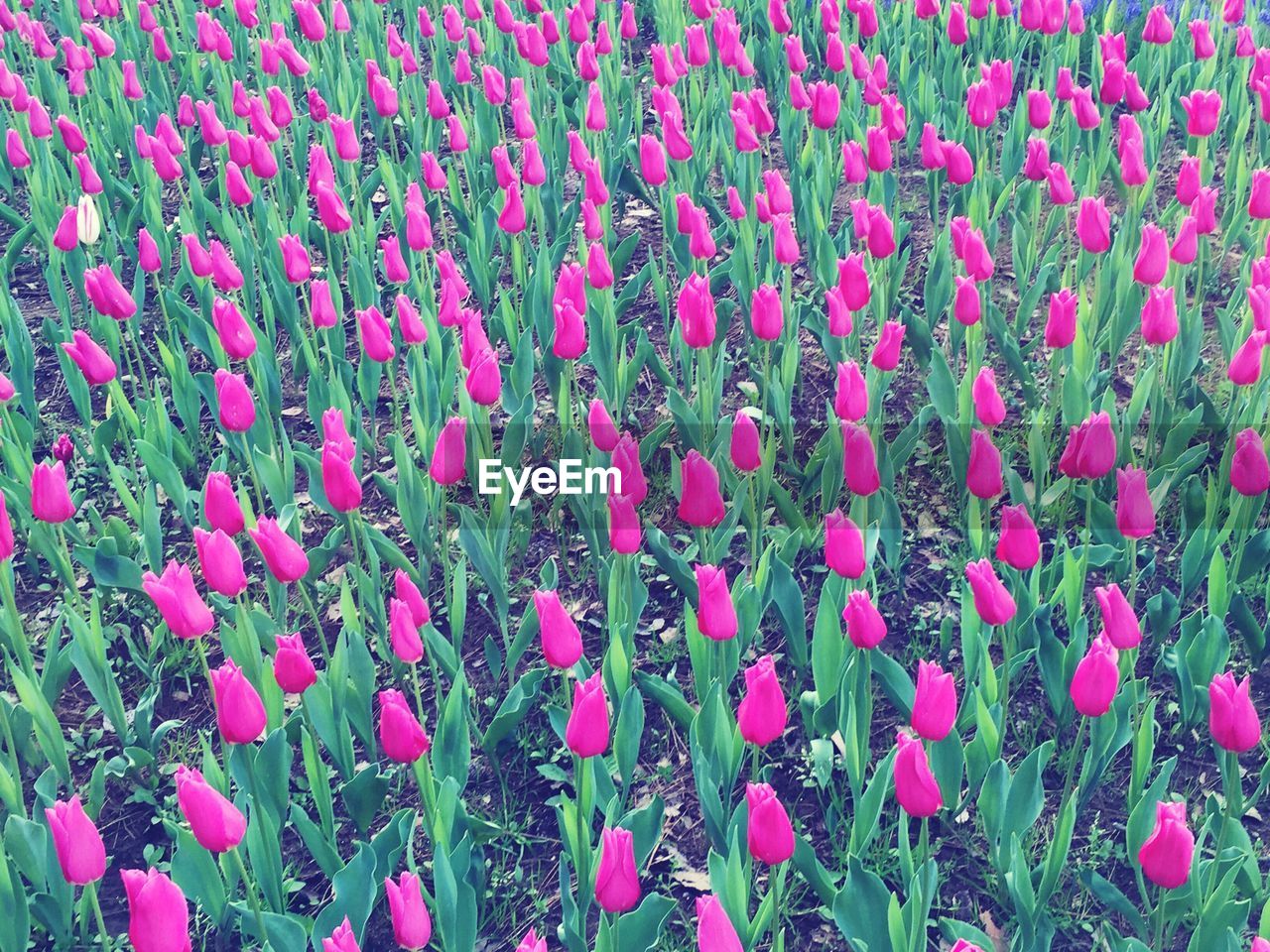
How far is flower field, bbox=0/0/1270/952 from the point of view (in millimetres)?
2297

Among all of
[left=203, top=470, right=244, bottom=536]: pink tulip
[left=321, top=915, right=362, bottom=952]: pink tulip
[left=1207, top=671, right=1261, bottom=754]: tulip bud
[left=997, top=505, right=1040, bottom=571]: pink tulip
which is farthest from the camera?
[left=203, top=470, right=244, bottom=536]: pink tulip

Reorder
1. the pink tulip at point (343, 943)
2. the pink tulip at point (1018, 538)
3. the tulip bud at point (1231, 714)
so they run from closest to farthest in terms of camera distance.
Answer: the pink tulip at point (343, 943)
the tulip bud at point (1231, 714)
the pink tulip at point (1018, 538)

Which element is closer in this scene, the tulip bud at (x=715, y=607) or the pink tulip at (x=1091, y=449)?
the tulip bud at (x=715, y=607)

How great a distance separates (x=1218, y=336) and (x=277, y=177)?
2898mm

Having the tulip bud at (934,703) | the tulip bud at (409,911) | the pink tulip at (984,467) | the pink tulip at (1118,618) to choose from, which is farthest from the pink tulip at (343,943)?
the pink tulip at (984,467)

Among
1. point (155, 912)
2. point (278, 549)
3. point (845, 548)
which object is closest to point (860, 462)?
point (845, 548)

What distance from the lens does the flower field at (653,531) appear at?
2.30 metres

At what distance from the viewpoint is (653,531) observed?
3.08 meters

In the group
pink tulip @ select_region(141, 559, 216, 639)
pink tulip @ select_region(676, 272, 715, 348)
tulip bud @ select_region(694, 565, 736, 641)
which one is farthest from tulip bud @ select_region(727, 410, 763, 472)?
pink tulip @ select_region(141, 559, 216, 639)

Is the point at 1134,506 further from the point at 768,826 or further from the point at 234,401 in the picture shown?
the point at 234,401

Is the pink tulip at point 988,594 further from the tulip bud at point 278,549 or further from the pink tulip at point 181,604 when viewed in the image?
the pink tulip at point 181,604

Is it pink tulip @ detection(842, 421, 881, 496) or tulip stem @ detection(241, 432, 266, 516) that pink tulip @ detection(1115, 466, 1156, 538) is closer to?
pink tulip @ detection(842, 421, 881, 496)

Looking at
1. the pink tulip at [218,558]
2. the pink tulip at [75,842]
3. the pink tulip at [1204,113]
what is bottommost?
the pink tulip at [75,842]

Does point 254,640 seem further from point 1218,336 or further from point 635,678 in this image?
point 1218,336
